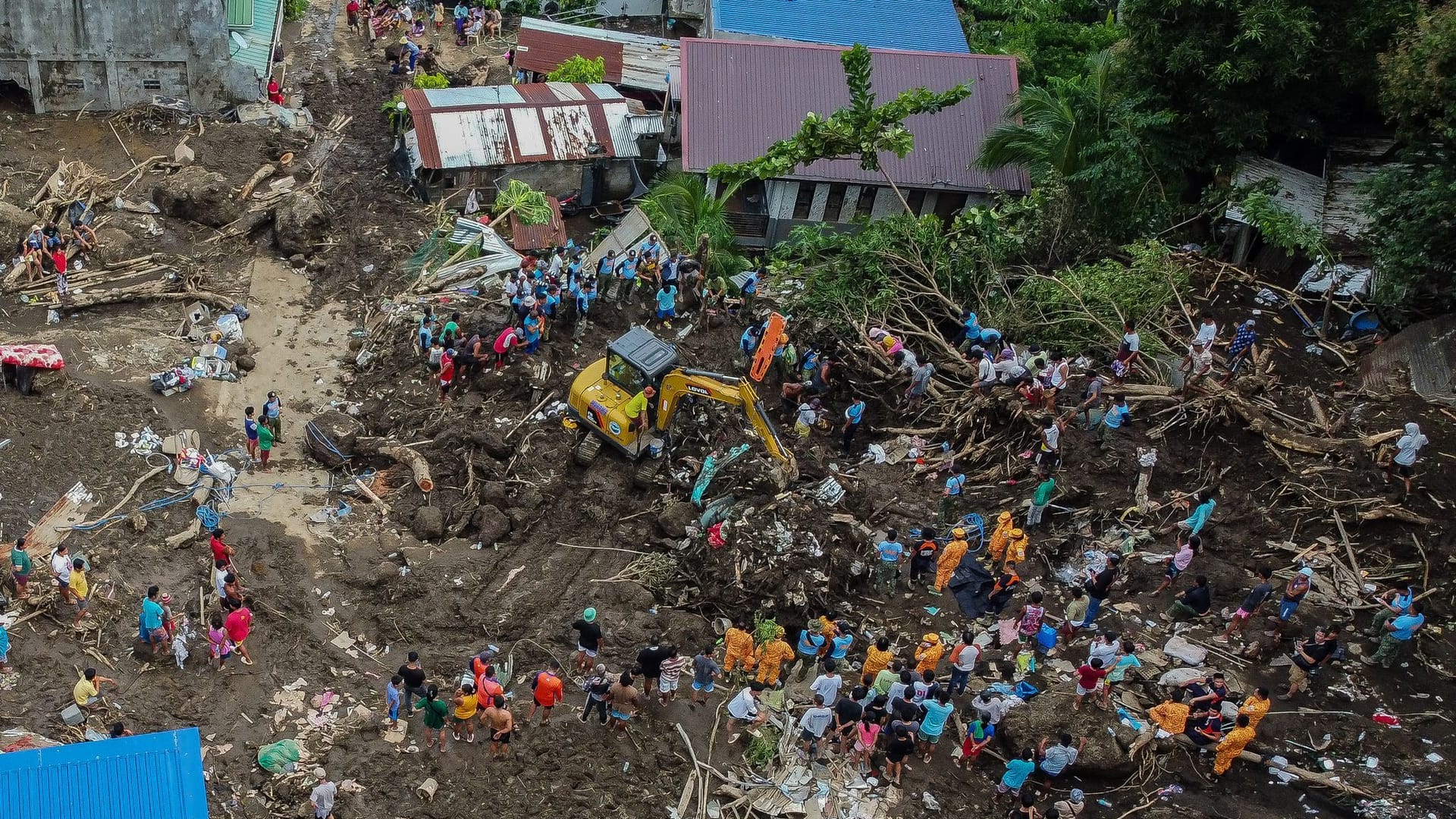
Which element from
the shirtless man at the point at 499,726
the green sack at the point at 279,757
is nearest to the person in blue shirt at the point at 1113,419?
the shirtless man at the point at 499,726

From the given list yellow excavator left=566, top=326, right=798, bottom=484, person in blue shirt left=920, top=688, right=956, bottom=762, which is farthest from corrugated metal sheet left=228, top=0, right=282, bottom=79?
person in blue shirt left=920, top=688, right=956, bottom=762

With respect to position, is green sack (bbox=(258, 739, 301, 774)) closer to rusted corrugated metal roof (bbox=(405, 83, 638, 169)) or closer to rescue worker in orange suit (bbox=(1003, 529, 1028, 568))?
rescue worker in orange suit (bbox=(1003, 529, 1028, 568))

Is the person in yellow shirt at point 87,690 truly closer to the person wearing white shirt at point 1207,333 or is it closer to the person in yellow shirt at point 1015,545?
the person in yellow shirt at point 1015,545

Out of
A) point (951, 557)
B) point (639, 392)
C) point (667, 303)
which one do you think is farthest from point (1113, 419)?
point (667, 303)

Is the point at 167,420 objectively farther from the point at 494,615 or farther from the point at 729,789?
the point at 729,789

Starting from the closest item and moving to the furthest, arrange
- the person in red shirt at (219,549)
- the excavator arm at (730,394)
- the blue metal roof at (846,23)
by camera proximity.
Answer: the person in red shirt at (219,549) < the excavator arm at (730,394) < the blue metal roof at (846,23)
